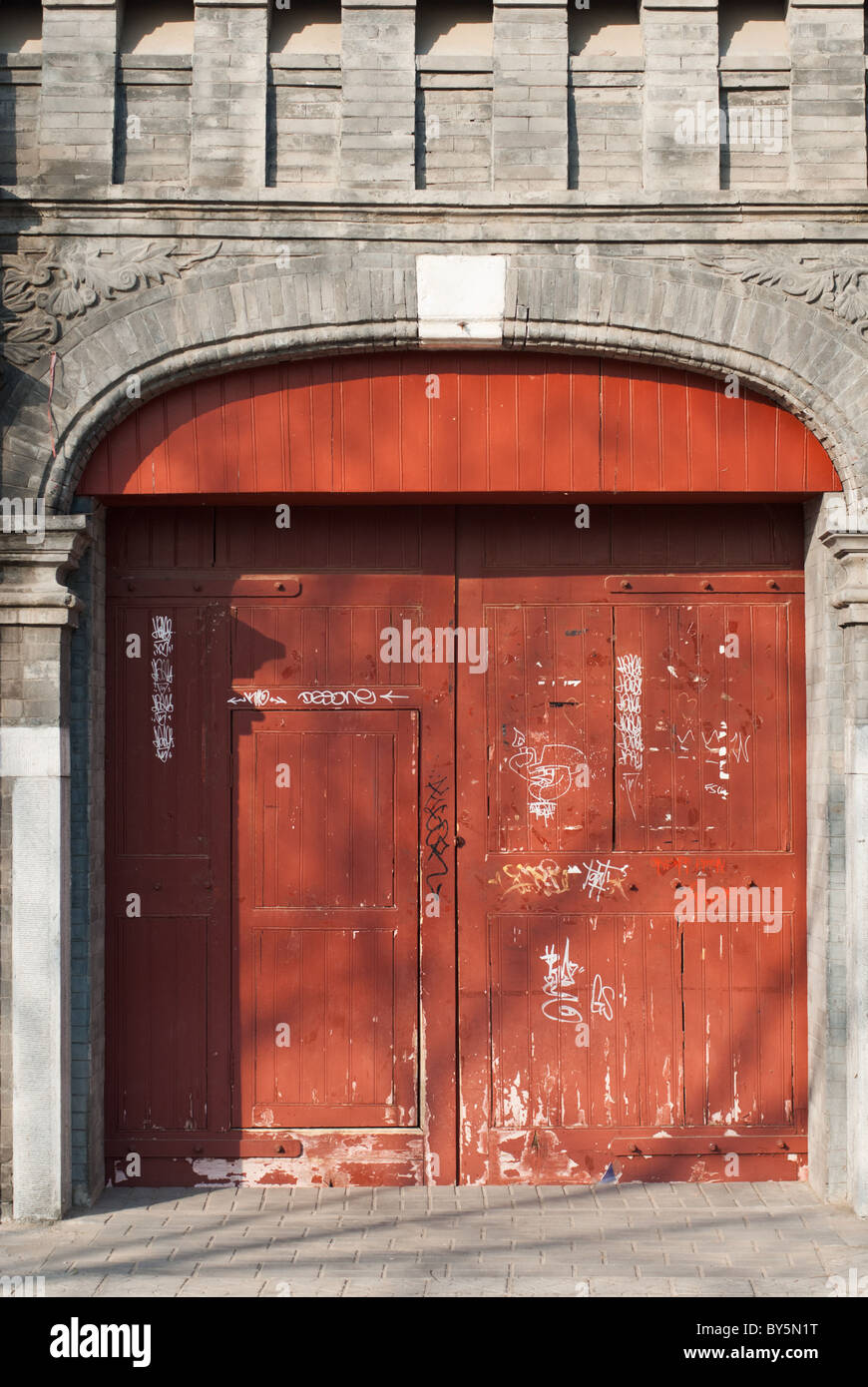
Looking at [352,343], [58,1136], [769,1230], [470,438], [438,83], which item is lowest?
[769,1230]

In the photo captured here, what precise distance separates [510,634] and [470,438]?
3.22 ft

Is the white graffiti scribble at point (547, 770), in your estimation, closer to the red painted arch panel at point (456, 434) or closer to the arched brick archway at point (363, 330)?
the red painted arch panel at point (456, 434)

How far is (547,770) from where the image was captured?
621cm

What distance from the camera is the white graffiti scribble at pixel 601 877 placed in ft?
20.3

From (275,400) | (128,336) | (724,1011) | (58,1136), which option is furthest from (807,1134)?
(128,336)

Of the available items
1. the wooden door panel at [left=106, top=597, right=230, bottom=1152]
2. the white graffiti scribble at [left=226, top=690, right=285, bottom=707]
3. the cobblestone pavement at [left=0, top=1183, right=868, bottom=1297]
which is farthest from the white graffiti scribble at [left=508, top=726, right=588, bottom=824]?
the cobblestone pavement at [left=0, top=1183, right=868, bottom=1297]

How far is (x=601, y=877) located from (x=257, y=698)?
1.89m

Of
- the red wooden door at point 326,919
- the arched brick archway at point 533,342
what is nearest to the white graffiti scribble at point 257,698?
the red wooden door at point 326,919

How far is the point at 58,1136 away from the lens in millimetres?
5648

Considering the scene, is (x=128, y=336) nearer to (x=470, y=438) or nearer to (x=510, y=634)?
(x=470, y=438)

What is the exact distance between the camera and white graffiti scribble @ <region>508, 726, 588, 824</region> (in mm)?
6203

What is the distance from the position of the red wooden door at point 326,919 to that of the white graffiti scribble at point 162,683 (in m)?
A: 0.36

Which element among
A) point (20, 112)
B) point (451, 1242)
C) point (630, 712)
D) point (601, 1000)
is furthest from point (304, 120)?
point (451, 1242)

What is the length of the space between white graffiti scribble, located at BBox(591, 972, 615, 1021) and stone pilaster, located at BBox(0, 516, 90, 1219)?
2475 millimetres
